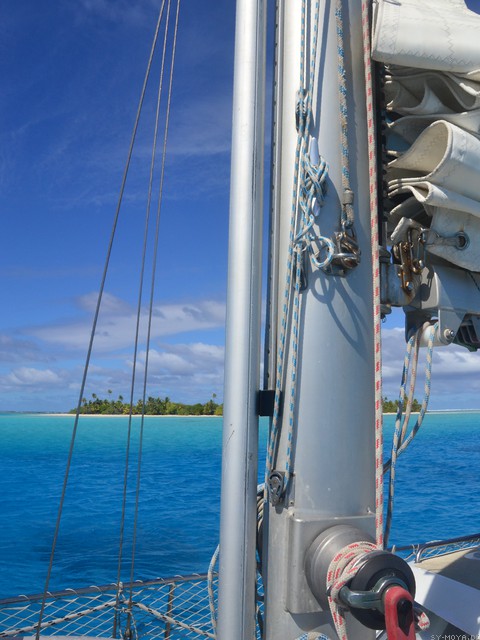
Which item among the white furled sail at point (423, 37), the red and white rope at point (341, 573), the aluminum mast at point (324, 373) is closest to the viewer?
the red and white rope at point (341, 573)

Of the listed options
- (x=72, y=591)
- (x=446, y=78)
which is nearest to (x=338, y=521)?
(x=446, y=78)

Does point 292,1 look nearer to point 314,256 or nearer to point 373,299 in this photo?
point 314,256

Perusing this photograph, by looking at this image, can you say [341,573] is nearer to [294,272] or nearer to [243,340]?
[243,340]

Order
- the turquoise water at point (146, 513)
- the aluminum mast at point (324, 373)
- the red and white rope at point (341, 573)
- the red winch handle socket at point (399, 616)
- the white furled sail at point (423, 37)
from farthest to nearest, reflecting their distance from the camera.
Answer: the turquoise water at point (146, 513) < the white furled sail at point (423, 37) < the aluminum mast at point (324, 373) < the red and white rope at point (341, 573) < the red winch handle socket at point (399, 616)

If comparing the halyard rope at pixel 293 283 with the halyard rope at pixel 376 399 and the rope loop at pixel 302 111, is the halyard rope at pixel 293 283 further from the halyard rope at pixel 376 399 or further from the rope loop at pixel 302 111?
the halyard rope at pixel 376 399

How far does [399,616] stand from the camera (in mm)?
1060

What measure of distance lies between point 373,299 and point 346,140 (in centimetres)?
45

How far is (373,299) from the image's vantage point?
4.97 ft

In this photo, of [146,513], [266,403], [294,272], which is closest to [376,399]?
[266,403]

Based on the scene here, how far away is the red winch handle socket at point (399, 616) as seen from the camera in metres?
1.05

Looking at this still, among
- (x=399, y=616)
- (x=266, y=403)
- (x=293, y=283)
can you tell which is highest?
(x=293, y=283)

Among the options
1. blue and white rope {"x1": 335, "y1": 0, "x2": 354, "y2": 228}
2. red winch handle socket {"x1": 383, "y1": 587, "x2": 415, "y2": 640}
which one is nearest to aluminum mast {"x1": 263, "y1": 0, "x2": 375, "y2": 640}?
blue and white rope {"x1": 335, "y1": 0, "x2": 354, "y2": 228}

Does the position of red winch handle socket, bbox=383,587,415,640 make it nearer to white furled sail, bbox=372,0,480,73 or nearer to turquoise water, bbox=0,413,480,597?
white furled sail, bbox=372,0,480,73

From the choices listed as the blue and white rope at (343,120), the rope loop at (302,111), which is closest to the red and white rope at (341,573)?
the blue and white rope at (343,120)
